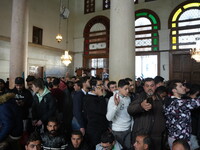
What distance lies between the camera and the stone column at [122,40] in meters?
3.85

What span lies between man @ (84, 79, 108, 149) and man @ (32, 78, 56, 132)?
2.32ft

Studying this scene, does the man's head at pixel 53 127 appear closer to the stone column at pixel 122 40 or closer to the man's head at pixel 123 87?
the man's head at pixel 123 87

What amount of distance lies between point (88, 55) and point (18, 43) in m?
8.26

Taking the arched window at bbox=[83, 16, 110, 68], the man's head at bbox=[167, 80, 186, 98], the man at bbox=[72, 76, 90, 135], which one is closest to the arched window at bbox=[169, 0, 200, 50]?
the arched window at bbox=[83, 16, 110, 68]

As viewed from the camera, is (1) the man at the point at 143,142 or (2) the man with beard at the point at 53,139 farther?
(2) the man with beard at the point at 53,139

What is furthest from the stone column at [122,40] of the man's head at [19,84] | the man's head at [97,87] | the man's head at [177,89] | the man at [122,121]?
the man's head at [19,84]

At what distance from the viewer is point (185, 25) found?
10852 millimetres

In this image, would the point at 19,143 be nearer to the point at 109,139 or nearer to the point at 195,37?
the point at 109,139

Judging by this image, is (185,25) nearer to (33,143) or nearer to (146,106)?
(146,106)

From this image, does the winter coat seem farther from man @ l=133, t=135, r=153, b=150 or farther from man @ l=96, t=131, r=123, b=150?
man @ l=133, t=135, r=153, b=150

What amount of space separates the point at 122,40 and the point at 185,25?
8.62 metres

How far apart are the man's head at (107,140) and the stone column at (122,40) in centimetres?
147

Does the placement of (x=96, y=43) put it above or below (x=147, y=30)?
below

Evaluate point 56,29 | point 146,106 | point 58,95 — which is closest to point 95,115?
point 146,106
